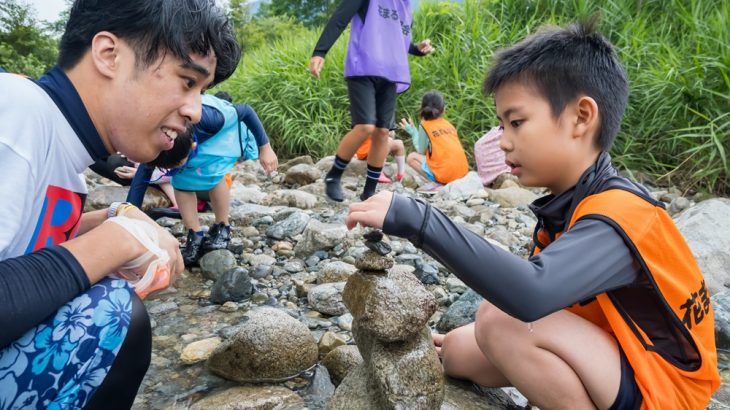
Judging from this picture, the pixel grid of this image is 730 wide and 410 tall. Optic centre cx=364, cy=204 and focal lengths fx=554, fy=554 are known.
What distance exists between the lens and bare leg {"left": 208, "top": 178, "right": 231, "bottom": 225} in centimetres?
394

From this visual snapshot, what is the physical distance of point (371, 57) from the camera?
493cm

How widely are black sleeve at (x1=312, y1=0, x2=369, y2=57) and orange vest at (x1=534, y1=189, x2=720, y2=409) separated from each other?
12.5ft

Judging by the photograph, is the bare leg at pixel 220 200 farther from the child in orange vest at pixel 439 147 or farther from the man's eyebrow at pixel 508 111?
the child in orange vest at pixel 439 147

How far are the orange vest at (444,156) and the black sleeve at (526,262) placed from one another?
507cm

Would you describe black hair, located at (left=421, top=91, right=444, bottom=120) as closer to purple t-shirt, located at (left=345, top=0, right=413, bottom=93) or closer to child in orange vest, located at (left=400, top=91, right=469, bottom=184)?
child in orange vest, located at (left=400, top=91, right=469, bottom=184)

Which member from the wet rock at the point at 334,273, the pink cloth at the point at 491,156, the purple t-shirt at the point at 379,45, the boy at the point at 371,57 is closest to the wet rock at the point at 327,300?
the wet rock at the point at 334,273

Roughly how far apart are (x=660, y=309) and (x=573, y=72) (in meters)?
0.81

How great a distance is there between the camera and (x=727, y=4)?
6.55 meters

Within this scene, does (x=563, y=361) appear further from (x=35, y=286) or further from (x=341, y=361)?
(x=35, y=286)

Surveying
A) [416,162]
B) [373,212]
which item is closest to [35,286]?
[373,212]

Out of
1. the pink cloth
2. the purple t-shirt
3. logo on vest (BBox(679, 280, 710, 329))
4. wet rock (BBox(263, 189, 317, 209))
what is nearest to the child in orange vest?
the pink cloth

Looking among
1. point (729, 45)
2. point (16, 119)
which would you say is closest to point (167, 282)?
point (16, 119)

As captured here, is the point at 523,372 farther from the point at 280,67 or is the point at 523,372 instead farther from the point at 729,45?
the point at 280,67

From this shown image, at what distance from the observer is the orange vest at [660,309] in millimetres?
1584
